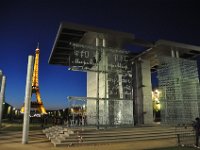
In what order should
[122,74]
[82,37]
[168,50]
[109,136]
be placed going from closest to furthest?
[109,136] → [82,37] → [122,74] → [168,50]

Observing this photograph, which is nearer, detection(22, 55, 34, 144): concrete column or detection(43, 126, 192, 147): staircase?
detection(43, 126, 192, 147): staircase

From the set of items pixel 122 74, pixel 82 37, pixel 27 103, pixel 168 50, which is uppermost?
pixel 82 37

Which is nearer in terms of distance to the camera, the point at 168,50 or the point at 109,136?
the point at 109,136

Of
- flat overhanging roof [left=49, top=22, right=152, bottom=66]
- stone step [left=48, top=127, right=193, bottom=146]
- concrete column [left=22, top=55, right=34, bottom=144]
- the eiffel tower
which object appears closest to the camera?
stone step [left=48, top=127, right=193, bottom=146]

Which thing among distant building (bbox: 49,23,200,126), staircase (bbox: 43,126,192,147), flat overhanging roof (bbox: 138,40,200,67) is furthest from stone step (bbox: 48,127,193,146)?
flat overhanging roof (bbox: 138,40,200,67)

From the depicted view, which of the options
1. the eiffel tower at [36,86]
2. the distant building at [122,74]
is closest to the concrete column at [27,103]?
the distant building at [122,74]

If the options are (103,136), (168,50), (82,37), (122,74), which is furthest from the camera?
(168,50)

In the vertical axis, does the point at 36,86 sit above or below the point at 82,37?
below

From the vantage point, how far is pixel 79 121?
2050cm

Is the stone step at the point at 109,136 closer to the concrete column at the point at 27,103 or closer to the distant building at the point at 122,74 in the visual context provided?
the concrete column at the point at 27,103

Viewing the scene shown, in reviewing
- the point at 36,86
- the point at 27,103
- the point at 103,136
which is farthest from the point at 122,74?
the point at 36,86

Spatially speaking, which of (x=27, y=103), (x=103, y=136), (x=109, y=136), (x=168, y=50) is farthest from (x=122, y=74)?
(x=27, y=103)

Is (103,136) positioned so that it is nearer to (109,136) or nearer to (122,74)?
(109,136)

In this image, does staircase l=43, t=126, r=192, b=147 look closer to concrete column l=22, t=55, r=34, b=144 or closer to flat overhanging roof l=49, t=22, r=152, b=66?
concrete column l=22, t=55, r=34, b=144
